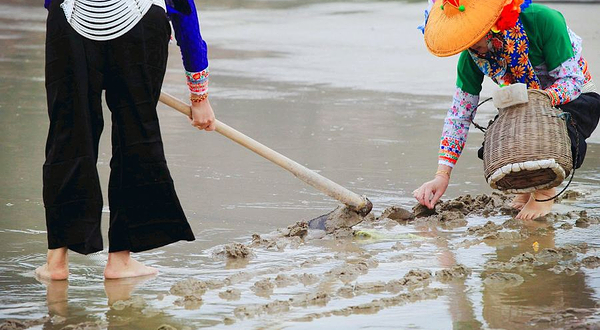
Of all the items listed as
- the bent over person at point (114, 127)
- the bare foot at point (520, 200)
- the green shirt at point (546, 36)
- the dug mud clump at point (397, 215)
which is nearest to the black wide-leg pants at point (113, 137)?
the bent over person at point (114, 127)

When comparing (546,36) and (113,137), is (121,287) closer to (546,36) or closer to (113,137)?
(113,137)

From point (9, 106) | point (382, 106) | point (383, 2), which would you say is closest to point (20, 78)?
point (9, 106)

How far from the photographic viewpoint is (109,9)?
3.39 metres

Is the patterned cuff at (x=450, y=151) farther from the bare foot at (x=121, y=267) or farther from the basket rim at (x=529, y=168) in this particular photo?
the bare foot at (x=121, y=267)

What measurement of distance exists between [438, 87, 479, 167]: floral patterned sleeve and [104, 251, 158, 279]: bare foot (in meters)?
1.64

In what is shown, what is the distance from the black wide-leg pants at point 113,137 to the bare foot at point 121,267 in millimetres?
30

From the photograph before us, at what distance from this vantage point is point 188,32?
3625 mm

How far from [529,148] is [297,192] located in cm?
141

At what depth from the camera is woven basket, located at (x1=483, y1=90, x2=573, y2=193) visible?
405 centimetres

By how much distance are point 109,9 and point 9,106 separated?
437 cm

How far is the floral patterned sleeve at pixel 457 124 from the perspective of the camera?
458 cm

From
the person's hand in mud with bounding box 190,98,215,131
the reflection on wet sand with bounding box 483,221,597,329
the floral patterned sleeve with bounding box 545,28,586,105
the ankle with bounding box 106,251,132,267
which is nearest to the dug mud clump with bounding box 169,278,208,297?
the ankle with bounding box 106,251,132,267

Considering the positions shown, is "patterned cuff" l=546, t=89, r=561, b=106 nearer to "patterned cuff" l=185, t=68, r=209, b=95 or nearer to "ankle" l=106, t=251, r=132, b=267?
"patterned cuff" l=185, t=68, r=209, b=95

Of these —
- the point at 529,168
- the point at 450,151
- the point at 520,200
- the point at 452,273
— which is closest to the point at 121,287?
the point at 452,273
